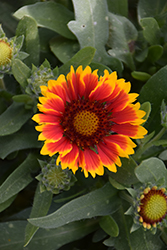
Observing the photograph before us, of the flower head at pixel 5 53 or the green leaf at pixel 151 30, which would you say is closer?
the flower head at pixel 5 53

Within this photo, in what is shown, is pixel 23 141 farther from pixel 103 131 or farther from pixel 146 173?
pixel 146 173

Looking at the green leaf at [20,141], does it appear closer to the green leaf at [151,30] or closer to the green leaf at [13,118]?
the green leaf at [13,118]

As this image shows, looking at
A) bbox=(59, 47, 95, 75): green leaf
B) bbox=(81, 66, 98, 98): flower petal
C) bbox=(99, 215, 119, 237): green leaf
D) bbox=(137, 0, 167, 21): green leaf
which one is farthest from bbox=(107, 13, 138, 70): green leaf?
bbox=(99, 215, 119, 237): green leaf

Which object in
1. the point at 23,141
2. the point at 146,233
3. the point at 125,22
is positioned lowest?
the point at 146,233

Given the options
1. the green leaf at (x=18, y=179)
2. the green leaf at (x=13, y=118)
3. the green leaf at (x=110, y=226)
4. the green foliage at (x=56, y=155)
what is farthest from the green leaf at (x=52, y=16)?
the green leaf at (x=110, y=226)

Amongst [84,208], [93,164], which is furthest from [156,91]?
[84,208]

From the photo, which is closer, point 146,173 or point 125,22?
point 146,173

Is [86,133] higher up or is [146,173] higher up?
[86,133]

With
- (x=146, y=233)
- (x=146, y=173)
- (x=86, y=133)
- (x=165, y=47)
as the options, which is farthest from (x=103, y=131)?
(x=165, y=47)
